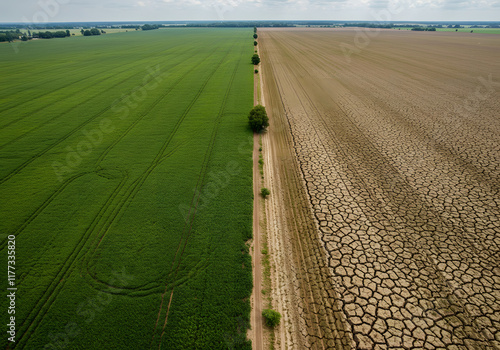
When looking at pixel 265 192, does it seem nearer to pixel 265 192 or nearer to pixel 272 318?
pixel 265 192

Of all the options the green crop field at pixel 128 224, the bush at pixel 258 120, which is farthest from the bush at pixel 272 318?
the bush at pixel 258 120

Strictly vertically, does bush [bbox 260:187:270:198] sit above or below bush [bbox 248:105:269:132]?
below

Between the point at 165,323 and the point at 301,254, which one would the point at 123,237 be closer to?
the point at 165,323

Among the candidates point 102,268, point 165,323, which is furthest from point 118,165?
point 165,323

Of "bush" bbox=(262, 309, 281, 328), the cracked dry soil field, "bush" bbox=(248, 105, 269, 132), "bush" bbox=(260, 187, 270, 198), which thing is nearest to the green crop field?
"bush" bbox=(262, 309, 281, 328)

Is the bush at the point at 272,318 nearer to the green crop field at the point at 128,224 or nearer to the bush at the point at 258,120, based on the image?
the green crop field at the point at 128,224

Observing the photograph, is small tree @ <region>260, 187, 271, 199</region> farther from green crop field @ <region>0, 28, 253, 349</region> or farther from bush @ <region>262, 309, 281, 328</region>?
bush @ <region>262, 309, 281, 328</region>

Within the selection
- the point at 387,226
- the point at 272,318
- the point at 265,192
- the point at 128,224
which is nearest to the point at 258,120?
the point at 265,192
